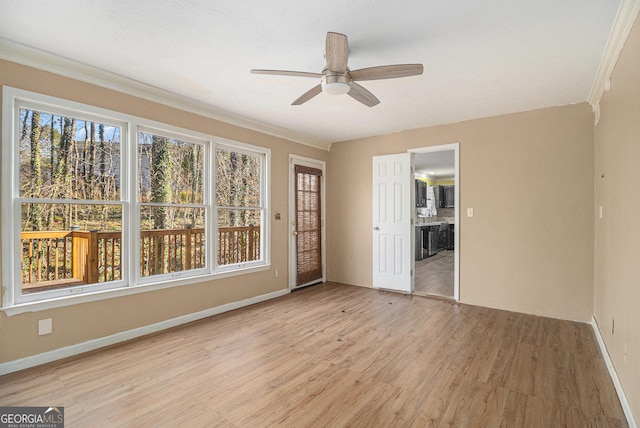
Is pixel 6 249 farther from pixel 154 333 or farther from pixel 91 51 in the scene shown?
pixel 91 51

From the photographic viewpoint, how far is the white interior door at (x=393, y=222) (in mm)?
4844

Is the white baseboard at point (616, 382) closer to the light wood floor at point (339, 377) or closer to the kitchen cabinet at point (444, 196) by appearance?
the light wood floor at point (339, 377)

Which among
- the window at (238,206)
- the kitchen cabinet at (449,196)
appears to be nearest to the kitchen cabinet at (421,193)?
the kitchen cabinet at (449,196)

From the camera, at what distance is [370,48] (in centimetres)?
240

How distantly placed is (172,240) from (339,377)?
2410 millimetres

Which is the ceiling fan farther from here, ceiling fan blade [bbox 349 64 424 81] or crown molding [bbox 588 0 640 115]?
crown molding [bbox 588 0 640 115]

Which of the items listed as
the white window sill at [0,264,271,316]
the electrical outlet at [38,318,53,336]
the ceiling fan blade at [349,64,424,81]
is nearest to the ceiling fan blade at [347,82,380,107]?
the ceiling fan blade at [349,64,424,81]

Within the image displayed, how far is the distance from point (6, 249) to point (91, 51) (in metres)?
1.71

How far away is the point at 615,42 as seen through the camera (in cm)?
222

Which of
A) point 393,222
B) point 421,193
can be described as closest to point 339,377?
point 393,222

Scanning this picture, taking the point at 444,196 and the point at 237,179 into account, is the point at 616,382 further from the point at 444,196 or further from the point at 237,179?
the point at 444,196

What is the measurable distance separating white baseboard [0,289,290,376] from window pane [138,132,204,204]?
1348mm

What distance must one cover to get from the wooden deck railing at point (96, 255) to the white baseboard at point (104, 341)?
546mm

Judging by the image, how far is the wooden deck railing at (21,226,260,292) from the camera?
2.62 meters
